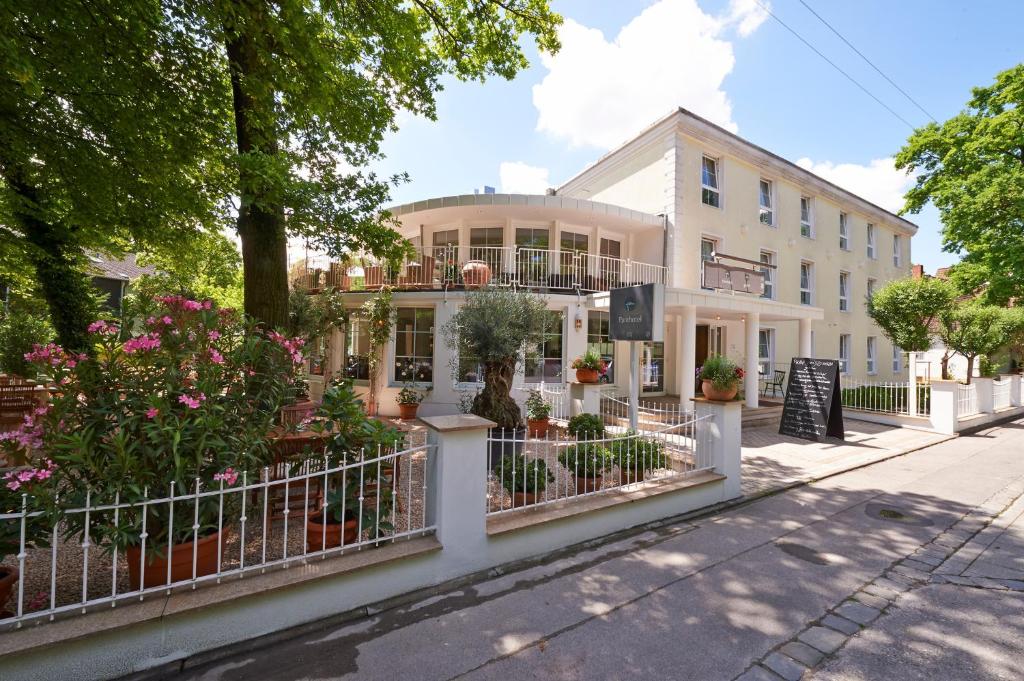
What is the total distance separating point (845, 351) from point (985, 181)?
734 cm

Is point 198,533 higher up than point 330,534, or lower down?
higher up

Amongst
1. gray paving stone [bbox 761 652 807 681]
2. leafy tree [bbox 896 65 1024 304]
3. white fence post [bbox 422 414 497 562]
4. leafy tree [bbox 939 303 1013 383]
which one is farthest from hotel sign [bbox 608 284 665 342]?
leafy tree [bbox 896 65 1024 304]

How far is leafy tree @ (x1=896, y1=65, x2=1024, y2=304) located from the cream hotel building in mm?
3718

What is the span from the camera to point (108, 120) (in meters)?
5.43

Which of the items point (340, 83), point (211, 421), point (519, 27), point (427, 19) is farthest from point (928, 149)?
point (211, 421)

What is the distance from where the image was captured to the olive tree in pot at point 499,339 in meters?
7.58

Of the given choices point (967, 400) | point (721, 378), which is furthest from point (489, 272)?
point (967, 400)

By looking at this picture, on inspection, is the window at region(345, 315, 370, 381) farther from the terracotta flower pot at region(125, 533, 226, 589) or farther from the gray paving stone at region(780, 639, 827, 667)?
the gray paving stone at region(780, 639, 827, 667)

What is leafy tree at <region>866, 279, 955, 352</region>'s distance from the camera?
11656 millimetres

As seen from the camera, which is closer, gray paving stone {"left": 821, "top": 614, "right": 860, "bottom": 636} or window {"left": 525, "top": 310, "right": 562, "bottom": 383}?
gray paving stone {"left": 821, "top": 614, "right": 860, "bottom": 636}

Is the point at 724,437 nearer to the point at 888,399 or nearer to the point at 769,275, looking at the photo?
the point at 888,399

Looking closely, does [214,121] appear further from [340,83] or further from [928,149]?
[928,149]

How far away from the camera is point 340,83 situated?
6.65 metres

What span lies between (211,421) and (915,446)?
37.9ft
